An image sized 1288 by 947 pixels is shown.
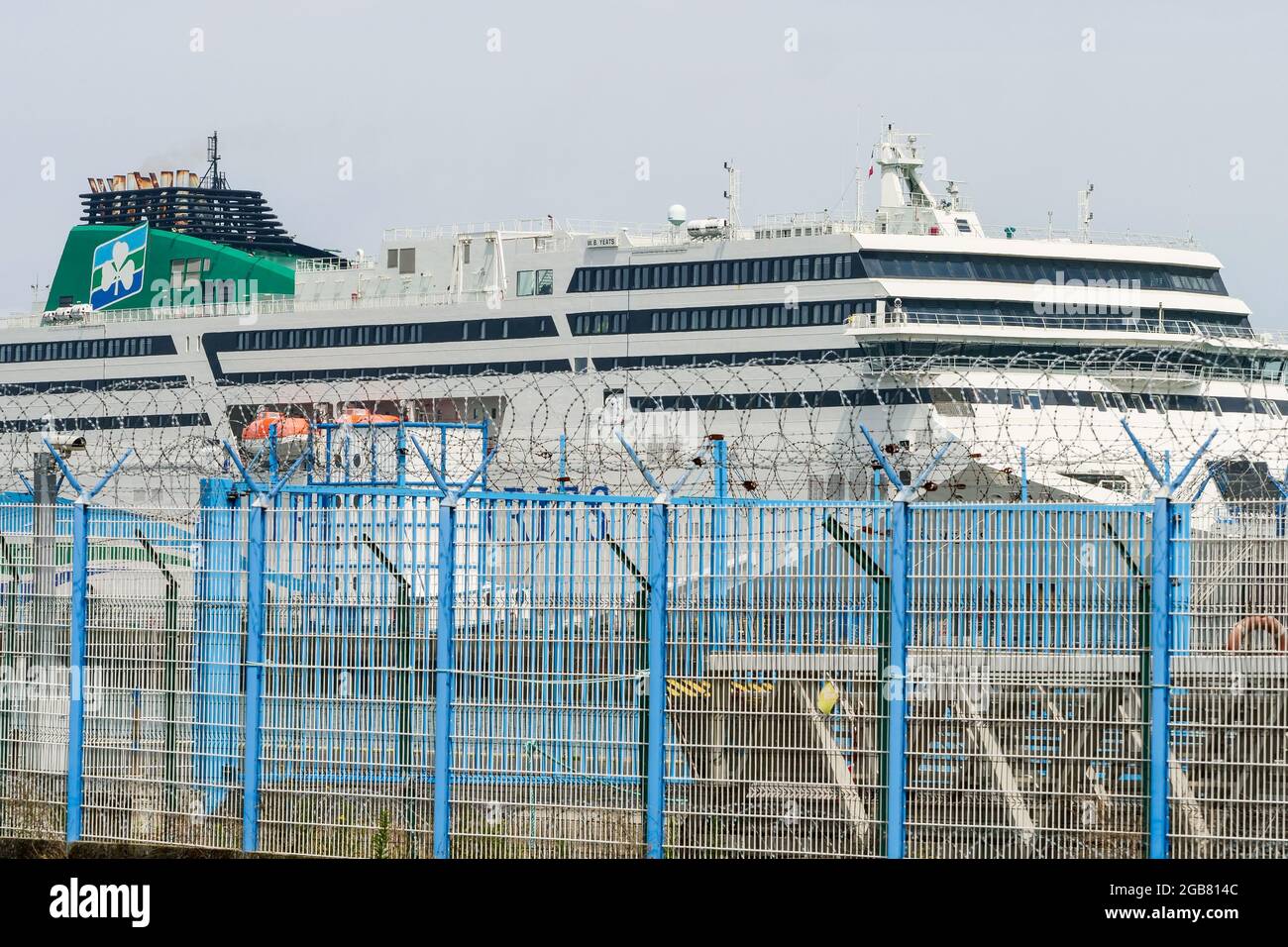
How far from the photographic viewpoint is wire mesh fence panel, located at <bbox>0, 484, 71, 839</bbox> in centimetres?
1511

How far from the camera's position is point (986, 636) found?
1256cm

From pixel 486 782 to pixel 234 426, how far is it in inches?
2713

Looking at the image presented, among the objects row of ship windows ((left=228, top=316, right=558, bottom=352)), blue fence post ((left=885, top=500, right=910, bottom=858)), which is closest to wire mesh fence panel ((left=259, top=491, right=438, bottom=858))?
blue fence post ((left=885, top=500, right=910, bottom=858))

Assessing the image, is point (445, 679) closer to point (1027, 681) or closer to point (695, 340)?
Answer: point (1027, 681)

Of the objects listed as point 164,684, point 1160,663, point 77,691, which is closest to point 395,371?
point 77,691

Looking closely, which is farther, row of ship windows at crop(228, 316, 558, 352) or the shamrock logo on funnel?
the shamrock logo on funnel

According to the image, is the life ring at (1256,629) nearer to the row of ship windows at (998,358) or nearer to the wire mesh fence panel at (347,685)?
the wire mesh fence panel at (347,685)

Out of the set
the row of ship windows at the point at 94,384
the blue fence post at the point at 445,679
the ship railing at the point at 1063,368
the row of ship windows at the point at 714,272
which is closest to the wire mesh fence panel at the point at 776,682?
the blue fence post at the point at 445,679

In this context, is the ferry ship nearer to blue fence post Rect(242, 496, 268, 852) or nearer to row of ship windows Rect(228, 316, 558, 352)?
row of ship windows Rect(228, 316, 558, 352)

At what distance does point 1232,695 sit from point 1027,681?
115 centimetres

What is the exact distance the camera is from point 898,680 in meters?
12.7

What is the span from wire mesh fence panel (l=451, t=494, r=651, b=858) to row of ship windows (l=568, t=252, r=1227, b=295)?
52.1m
